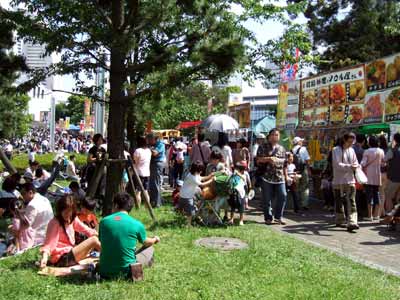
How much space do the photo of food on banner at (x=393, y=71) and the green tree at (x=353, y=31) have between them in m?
11.5

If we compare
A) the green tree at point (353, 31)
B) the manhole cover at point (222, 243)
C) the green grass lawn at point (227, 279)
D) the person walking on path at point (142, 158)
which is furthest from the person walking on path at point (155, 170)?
the green tree at point (353, 31)

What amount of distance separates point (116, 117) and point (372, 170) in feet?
17.3

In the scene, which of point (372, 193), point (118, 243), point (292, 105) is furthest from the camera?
point (292, 105)

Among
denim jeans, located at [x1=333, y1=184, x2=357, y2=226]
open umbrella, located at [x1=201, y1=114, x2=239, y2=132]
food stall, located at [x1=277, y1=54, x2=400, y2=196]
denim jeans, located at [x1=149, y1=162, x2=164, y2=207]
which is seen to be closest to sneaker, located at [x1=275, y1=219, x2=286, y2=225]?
denim jeans, located at [x1=333, y1=184, x2=357, y2=226]

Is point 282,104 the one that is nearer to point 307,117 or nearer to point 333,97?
point 307,117

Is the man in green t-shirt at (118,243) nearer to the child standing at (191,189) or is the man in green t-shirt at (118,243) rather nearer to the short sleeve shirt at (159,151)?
the child standing at (191,189)

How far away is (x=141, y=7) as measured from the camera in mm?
7578

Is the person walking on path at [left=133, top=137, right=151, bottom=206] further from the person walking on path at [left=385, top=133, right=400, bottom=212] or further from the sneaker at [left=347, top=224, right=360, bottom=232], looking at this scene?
the person walking on path at [left=385, top=133, right=400, bottom=212]

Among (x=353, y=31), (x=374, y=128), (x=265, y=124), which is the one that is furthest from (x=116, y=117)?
(x=353, y=31)

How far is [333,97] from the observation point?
12.6 m

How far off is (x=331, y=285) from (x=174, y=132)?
103 feet

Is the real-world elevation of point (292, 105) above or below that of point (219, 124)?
above

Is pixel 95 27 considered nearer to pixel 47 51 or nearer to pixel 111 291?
pixel 47 51

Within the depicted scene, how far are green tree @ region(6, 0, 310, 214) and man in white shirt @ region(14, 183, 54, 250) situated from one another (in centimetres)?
150
